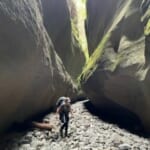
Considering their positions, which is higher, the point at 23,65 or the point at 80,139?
the point at 23,65

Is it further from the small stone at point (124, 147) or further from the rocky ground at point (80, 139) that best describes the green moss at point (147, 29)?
the small stone at point (124, 147)

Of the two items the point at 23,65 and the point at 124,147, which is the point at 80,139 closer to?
the point at 124,147

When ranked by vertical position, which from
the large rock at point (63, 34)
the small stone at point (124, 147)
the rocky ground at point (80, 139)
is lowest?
the small stone at point (124, 147)

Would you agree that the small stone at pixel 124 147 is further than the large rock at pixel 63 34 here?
No

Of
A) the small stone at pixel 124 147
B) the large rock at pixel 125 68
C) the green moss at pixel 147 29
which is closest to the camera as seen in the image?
the small stone at pixel 124 147

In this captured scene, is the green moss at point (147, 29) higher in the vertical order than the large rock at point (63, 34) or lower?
lower

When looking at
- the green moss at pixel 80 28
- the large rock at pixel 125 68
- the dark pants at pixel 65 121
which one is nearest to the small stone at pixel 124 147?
the dark pants at pixel 65 121

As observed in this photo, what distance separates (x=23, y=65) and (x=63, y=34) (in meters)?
11.9

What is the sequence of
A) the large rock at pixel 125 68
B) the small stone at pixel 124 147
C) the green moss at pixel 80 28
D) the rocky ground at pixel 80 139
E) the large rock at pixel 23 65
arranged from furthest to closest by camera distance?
1. the green moss at pixel 80 28
2. the large rock at pixel 125 68
3. the large rock at pixel 23 65
4. the rocky ground at pixel 80 139
5. the small stone at pixel 124 147

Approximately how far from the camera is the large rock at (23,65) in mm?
14844

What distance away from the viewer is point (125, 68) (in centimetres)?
1753

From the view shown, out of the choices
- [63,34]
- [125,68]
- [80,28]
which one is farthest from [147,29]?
[80,28]

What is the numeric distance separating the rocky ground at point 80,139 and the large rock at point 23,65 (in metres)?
1.05

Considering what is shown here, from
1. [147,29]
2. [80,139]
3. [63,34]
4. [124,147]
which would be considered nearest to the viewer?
[124,147]
